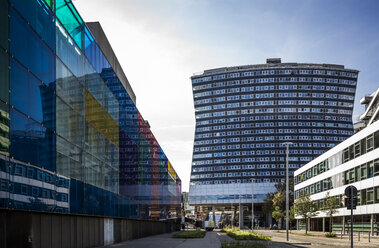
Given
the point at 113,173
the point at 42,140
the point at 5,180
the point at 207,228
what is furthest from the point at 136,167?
the point at 207,228

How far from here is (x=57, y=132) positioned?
1686cm

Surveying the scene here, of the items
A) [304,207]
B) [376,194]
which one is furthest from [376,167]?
[304,207]

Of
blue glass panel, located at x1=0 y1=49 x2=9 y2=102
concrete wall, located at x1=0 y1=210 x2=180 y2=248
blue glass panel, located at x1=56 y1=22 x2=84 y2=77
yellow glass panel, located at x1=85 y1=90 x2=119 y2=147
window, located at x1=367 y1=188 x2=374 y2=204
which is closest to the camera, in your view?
blue glass panel, located at x1=0 y1=49 x2=9 y2=102

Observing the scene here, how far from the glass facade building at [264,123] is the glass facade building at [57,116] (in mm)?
119348

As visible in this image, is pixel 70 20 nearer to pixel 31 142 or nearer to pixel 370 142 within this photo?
pixel 31 142

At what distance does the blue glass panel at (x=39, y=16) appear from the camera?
547 inches

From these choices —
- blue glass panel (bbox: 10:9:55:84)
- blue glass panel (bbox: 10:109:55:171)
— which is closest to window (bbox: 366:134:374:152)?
blue glass panel (bbox: 10:109:55:171)

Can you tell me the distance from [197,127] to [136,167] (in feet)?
397

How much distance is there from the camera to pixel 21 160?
1344 cm

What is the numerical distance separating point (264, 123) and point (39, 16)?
451 feet

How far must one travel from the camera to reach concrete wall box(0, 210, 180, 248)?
1275 cm

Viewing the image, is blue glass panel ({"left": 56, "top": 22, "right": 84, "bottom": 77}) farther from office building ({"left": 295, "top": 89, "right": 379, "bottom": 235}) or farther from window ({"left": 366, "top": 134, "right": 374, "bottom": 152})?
window ({"left": 366, "top": 134, "right": 374, "bottom": 152})

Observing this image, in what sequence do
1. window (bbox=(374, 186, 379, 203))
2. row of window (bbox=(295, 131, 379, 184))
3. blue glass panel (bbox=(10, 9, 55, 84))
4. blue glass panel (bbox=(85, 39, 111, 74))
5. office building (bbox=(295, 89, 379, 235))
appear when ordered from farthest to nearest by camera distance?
office building (bbox=(295, 89, 379, 235)) → row of window (bbox=(295, 131, 379, 184)) → window (bbox=(374, 186, 379, 203)) → blue glass panel (bbox=(85, 39, 111, 74)) → blue glass panel (bbox=(10, 9, 55, 84))

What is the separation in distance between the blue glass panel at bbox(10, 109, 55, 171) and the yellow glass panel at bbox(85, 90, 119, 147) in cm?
538
